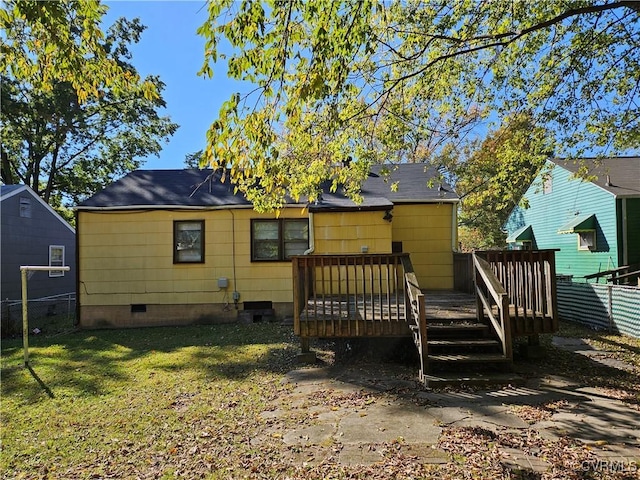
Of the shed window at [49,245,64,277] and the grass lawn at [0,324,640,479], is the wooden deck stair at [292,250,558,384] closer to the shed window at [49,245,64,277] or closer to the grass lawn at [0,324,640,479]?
the grass lawn at [0,324,640,479]

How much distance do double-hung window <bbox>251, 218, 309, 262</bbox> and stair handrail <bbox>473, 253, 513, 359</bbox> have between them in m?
4.91

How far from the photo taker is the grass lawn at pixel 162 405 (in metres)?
3.05

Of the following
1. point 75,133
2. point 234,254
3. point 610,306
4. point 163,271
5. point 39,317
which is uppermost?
point 75,133

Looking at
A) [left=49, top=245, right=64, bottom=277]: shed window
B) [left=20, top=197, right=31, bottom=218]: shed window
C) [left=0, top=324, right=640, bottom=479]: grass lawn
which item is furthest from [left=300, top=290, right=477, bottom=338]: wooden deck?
[left=49, top=245, right=64, bottom=277]: shed window

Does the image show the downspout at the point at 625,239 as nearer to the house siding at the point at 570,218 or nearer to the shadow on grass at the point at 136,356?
the house siding at the point at 570,218

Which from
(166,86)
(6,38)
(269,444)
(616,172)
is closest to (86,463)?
(269,444)

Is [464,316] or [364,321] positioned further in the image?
[464,316]

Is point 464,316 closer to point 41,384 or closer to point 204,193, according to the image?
point 41,384

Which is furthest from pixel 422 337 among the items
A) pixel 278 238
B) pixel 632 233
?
pixel 632 233

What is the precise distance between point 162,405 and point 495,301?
4.45 meters

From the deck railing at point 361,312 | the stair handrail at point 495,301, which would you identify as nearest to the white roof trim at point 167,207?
the deck railing at point 361,312

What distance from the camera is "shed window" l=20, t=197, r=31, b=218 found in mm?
13770

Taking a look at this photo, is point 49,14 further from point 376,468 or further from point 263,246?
point 263,246

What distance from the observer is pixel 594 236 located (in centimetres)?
1253
